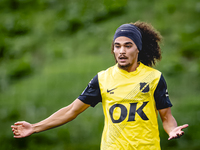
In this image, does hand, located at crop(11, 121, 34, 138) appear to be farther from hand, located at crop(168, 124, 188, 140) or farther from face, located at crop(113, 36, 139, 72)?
hand, located at crop(168, 124, 188, 140)

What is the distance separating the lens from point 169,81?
8117 millimetres

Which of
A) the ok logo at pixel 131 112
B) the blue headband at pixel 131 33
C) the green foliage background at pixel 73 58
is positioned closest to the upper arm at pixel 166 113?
the ok logo at pixel 131 112

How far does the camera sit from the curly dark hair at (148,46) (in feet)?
13.2

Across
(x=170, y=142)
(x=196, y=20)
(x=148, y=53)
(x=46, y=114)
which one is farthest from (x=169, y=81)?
(x=148, y=53)

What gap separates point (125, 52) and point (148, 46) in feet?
1.96

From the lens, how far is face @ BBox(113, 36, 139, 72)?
359 cm

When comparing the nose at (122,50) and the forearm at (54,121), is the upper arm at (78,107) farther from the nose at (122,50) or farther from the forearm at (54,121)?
the nose at (122,50)

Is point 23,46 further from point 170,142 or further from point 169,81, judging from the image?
point 170,142

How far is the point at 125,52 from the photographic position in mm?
3584

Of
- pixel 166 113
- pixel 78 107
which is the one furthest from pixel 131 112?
pixel 78 107

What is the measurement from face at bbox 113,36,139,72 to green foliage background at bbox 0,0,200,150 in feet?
11.8

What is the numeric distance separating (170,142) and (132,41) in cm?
386

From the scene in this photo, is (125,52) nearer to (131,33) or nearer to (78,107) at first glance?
(131,33)

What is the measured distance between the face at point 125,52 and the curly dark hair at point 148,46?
1.13 feet
